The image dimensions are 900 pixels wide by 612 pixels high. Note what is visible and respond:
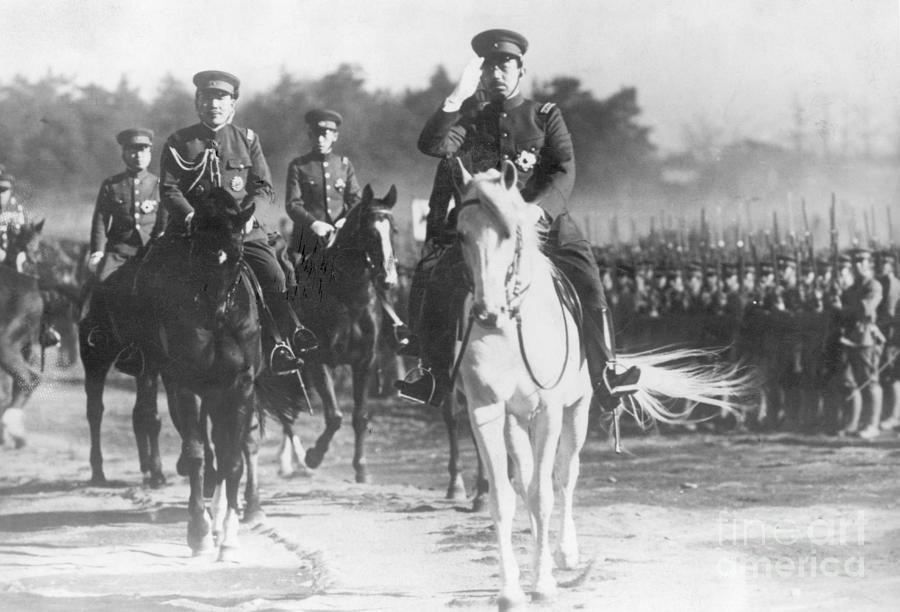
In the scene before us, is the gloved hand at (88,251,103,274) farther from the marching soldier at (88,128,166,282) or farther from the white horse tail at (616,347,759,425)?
the white horse tail at (616,347,759,425)

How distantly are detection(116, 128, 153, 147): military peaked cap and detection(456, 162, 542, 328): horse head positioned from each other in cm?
317

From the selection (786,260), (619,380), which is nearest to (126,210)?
(619,380)

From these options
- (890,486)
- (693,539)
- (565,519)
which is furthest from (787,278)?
(565,519)

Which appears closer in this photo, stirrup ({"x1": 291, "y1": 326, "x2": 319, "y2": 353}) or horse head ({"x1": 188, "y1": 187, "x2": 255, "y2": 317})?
horse head ({"x1": 188, "y1": 187, "x2": 255, "y2": 317})

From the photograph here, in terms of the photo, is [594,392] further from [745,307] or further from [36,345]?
[36,345]

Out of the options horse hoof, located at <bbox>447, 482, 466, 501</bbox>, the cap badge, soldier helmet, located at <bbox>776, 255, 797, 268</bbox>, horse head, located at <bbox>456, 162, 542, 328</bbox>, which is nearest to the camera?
horse head, located at <bbox>456, 162, 542, 328</bbox>

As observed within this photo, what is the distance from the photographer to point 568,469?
7004 millimetres

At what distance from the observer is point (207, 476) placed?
24.3 feet

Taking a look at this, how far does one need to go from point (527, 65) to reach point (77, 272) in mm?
3720

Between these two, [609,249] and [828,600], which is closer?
[828,600]

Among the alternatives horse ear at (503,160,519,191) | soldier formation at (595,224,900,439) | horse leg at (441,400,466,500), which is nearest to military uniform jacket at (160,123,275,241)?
horse leg at (441,400,466,500)

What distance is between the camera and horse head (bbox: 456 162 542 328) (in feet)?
19.2

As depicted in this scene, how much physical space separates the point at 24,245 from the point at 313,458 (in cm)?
270

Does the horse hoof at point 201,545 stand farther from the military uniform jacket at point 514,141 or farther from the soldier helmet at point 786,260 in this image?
the soldier helmet at point 786,260
